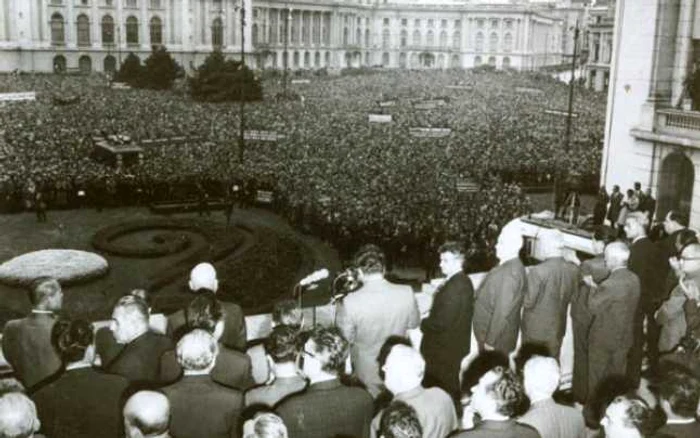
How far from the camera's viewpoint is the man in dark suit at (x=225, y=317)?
6.91 metres

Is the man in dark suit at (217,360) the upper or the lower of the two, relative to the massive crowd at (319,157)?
upper

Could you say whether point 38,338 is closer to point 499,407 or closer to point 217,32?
point 499,407

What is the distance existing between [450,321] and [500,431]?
7.27ft

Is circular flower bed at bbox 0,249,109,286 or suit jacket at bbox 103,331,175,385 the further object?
circular flower bed at bbox 0,249,109,286

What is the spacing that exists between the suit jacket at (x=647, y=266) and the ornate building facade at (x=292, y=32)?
58348 mm

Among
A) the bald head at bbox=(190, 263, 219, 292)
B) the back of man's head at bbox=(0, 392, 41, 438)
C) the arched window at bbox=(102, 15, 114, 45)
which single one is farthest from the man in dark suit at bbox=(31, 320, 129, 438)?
the arched window at bbox=(102, 15, 114, 45)

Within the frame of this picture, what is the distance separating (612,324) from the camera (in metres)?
7.66

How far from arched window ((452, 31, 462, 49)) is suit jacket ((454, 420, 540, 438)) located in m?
115

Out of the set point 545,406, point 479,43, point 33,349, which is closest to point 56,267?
point 33,349

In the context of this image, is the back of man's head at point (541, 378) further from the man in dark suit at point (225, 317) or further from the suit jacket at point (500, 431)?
the man in dark suit at point (225, 317)

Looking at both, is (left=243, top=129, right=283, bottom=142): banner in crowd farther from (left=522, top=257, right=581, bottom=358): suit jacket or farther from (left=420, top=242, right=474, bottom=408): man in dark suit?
(left=420, top=242, right=474, bottom=408): man in dark suit

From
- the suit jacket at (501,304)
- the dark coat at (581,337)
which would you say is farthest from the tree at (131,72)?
the suit jacket at (501,304)

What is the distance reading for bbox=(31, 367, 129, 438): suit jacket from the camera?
5.50 m

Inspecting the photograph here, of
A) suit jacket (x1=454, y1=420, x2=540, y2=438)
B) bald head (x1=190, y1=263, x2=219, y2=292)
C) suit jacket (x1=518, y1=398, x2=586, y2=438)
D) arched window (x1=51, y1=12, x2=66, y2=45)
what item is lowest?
suit jacket (x1=518, y1=398, x2=586, y2=438)
